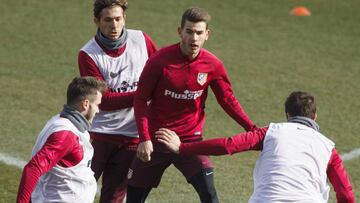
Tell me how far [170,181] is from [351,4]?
808 centimetres

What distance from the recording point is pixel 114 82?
798 cm

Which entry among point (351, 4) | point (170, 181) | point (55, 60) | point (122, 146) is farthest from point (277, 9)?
point (122, 146)

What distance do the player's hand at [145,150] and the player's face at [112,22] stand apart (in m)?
1.06

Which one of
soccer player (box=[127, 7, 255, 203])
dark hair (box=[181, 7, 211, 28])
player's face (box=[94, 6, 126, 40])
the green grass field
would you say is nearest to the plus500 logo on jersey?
soccer player (box=[127, 7, 255, 203])

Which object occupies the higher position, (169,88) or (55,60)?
(169,88)

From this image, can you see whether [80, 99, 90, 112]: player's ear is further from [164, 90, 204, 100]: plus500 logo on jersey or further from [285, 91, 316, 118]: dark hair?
[285, 91, 316, 118]: dark hair

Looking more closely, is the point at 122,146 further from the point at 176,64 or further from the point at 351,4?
the point at 351,4

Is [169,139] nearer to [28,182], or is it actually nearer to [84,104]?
[84,104]

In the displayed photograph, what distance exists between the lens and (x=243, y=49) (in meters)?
14.6

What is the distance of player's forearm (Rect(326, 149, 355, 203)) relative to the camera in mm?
6582

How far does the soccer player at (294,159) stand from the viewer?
652cm

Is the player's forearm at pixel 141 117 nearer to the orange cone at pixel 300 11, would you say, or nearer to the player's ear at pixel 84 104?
the player's ear at pixel 84 104

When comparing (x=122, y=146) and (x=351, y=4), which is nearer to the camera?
(x=122, y=146)

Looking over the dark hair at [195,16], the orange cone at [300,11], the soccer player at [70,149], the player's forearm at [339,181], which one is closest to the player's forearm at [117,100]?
the dark hair at [195,16]
